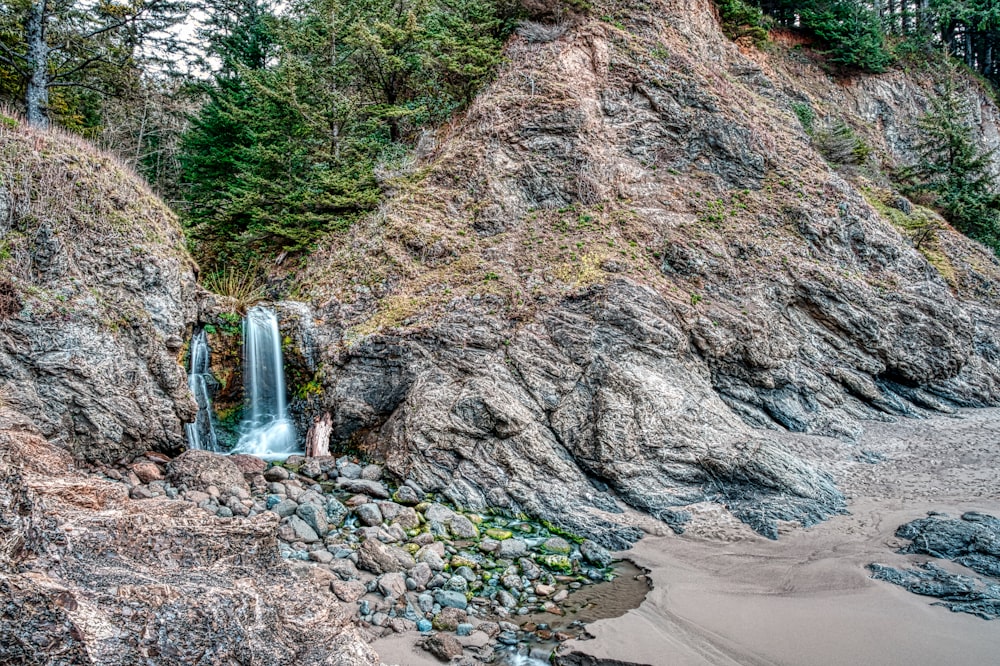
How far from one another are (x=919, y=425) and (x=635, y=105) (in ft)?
34.3

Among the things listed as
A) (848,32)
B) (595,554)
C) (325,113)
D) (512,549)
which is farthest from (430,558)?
(848,32)

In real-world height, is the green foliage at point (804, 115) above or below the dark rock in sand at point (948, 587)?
above

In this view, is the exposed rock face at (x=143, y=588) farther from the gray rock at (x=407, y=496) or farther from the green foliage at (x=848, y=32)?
the green foliage at (x=848, y=32)

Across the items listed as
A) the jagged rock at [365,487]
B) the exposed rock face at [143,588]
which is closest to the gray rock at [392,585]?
the exposed rock face at [143,588]

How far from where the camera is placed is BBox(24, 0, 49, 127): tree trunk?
39.4 ft

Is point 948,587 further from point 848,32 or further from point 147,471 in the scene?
point 848,32

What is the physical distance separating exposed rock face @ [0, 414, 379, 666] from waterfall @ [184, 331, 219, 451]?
4.81 m

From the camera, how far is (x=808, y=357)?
12.2 m

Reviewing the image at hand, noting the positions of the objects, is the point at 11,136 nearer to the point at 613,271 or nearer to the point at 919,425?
the point at 613,271

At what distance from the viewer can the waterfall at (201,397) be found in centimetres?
1006

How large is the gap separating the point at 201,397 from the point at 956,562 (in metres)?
12.1

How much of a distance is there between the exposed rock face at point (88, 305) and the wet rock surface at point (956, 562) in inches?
422

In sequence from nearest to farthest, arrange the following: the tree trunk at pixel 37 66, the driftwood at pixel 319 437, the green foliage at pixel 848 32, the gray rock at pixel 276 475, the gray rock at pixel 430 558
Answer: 1. the gray rock at pixel 430 558
2. the gray rock at pixel 276 475
3. the driftwood at pixel 319 437
4. the tree trunk at pixel 37 66
5. the green foliage at pixel 848 32

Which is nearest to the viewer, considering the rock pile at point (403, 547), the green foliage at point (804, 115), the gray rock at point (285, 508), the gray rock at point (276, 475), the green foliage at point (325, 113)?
the rock pile at point (403, 547)
